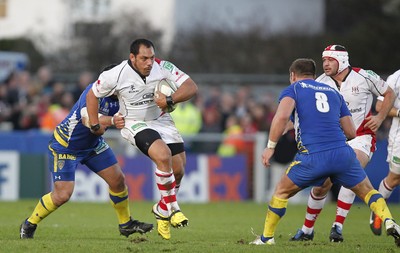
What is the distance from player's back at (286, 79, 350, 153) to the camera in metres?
12.9

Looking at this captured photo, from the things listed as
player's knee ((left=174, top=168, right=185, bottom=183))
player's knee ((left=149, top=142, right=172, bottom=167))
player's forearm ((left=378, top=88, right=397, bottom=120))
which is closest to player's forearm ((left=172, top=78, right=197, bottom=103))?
player's knee ((left=149, top=142, right=172, bottom=167))

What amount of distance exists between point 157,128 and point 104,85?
3.25 ft

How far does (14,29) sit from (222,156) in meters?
25.0

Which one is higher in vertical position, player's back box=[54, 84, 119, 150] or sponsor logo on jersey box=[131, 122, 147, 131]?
sponsor logo on jersey box=[131, 122, 147, 131]

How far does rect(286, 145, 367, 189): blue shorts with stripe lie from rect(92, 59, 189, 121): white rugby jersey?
7.04 ft

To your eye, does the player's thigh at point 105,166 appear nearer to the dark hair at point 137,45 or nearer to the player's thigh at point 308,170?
the dark hair at point 137,45

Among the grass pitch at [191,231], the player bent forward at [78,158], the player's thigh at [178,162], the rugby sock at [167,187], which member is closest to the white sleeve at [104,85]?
the player bent forward at [78,158]

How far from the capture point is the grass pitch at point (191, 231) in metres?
12.8

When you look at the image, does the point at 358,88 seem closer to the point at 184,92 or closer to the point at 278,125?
the point at 184,92

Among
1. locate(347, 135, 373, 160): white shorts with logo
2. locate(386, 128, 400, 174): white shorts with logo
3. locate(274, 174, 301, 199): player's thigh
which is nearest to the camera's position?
locate(274, 174, 301, 199): player's thigh

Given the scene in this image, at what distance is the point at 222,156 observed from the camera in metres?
25.1

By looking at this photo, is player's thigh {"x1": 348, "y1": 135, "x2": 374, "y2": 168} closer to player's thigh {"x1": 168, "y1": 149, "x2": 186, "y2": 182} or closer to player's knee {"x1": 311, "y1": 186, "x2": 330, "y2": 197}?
player's knee {"x1": 311, "y1": 186, "x2": 330, "y2": 197}

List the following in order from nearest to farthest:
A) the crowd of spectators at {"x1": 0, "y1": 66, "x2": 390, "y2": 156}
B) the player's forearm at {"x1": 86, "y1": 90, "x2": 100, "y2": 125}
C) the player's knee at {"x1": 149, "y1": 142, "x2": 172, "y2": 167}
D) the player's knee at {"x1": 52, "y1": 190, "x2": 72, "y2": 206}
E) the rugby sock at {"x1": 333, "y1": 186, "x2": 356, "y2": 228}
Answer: the player's knee at {"x1": 149, "y1": 142, "x2": 172, "y2": 167} → the player's forearm at {"x1": 86, "y1": 90, "x2": 100, "y2": 125} → the player's knee at {"x1": 52, "y1": 190, "x2": 72, "y2": 206} → the rugby sock at {"x1": 333, "y1": 186, "x2": 356, "y2": 228} → the crowd of spectators at {"x1": 0, "y1": 66, "x2": 390, "y2": 156}

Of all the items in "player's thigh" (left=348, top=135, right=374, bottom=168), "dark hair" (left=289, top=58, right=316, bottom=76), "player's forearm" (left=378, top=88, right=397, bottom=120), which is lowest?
"player's thigh" (left=348, top=135, right=374, bottom=168)
